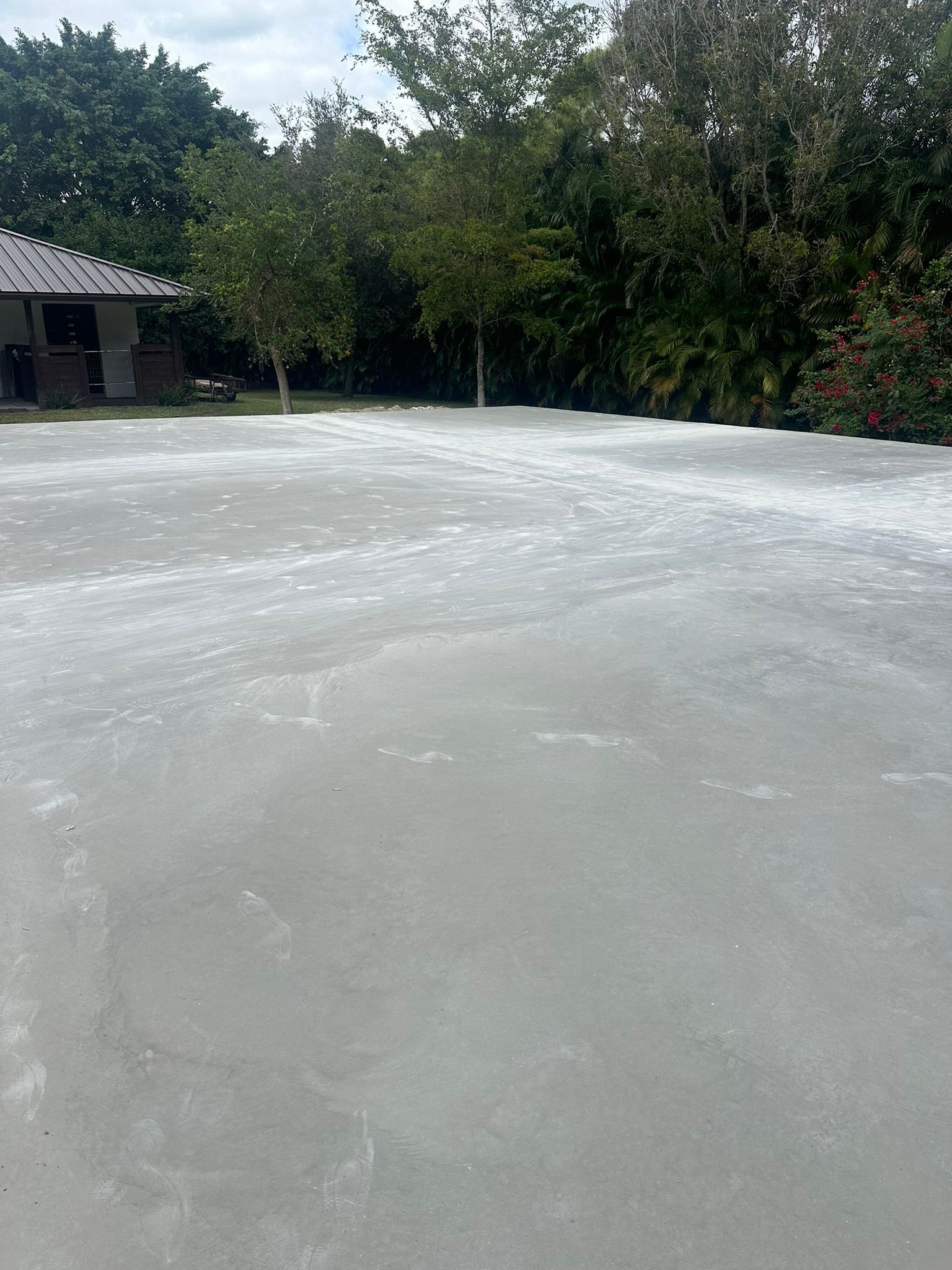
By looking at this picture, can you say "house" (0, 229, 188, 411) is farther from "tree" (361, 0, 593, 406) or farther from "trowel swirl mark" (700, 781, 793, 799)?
"trowel swirl mark" (700, 781, 793, 799)

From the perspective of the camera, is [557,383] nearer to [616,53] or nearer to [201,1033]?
[616,53]

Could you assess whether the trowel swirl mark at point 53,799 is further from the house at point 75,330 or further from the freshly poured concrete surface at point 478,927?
the house at point 75,330

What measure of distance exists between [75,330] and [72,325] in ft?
0.42

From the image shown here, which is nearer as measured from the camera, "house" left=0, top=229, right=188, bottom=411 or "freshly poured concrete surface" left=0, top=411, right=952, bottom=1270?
"freshly poured concrete surface" left=0, top=411, right=952, bottom=1270

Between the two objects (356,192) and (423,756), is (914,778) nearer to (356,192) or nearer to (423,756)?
(423,756)

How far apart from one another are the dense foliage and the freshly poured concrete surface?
9011mm

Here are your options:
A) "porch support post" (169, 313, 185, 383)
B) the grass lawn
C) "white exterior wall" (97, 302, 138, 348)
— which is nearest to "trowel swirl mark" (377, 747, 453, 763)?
the grass lawn

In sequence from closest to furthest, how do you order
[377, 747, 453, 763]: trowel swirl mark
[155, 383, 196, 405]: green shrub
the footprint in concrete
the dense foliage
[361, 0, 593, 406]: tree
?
the footprint in concrete
[377, 747, 453, 763]: trowel swirl mark
the dense foliage
[361, 0, 593, 406]: tree
[155, 383, 196, 405]: green shrub

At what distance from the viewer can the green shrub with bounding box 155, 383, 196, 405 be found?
18547 millimetres

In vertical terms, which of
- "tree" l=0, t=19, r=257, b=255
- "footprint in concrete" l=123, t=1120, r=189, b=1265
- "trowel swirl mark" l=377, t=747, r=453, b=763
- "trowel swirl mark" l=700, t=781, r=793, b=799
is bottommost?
"footprint in concrete" l=123, t=1120, r=189, b=1265

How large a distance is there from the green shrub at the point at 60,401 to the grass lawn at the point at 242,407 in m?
0.32

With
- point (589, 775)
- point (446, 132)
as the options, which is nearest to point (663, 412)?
point (446, 132)

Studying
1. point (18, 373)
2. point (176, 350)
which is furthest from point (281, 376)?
point (18, 373)

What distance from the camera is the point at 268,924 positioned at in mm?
1579
